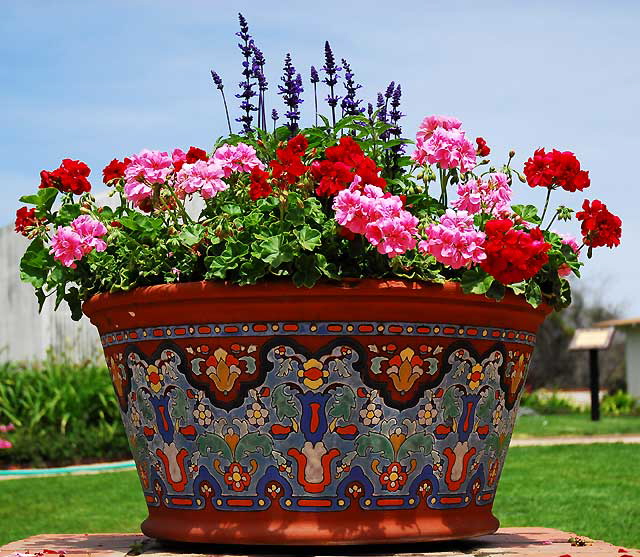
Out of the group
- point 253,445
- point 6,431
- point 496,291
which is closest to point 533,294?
point 496,291

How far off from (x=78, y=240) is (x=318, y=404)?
0.84 m

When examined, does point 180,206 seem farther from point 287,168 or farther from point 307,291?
point 307,291

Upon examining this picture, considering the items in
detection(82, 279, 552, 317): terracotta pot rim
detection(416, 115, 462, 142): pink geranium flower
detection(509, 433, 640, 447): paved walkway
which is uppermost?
detection(416, 115, 462, 142): pink geranium flower

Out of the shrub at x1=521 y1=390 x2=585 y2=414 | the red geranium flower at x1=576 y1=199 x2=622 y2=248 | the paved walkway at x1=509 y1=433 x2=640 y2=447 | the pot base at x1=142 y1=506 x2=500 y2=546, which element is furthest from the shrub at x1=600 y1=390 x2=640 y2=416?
the pot base at x1=142 y1=506 x2=500 y2=546

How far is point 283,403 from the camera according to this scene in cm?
237

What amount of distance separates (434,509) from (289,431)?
0.45 meters

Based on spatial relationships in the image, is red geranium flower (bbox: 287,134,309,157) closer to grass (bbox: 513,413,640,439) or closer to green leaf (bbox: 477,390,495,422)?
green leaf (bbox: 477,390,495,422)

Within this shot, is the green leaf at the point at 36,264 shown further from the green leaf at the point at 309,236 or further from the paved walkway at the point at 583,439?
the paved walkway at the point at 583,439

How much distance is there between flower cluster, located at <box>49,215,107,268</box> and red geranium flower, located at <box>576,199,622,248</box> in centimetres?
140

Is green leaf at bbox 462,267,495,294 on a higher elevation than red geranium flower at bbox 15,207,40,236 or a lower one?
lower

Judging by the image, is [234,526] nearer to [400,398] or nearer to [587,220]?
[400,398]

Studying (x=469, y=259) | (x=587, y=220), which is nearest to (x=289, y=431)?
(x=469, y=259)

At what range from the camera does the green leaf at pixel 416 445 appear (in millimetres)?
2416

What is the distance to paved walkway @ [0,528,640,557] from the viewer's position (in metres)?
2.45
